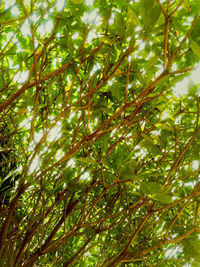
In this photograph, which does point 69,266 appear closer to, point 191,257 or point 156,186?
point 191,257

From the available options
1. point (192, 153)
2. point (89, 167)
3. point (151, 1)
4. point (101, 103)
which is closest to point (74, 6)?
point (151, 1)

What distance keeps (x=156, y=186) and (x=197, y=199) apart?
0.67 metres

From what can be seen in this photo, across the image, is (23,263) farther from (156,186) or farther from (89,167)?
(156,186)

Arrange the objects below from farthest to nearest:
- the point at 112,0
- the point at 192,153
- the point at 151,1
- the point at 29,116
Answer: the point at 29,116, the point at 192,153, the point at 112,0, the point at 151,1

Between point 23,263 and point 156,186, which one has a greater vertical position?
point 156,186

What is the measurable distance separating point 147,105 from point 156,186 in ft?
2.57

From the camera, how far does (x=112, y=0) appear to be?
128cm

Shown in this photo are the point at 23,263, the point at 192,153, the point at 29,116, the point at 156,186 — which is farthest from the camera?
the point at 29,116

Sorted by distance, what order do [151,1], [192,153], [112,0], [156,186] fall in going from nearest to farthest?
[151,1] → [156,186] → [112,0] → [192,153]

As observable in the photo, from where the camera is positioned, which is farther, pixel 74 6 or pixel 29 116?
→ pixel 29 116

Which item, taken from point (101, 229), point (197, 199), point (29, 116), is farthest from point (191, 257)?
point (29, 116)

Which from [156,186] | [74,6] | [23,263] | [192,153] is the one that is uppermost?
[74,6]

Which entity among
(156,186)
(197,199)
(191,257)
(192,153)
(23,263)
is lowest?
(23,263)

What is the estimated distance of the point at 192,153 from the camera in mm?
1539
